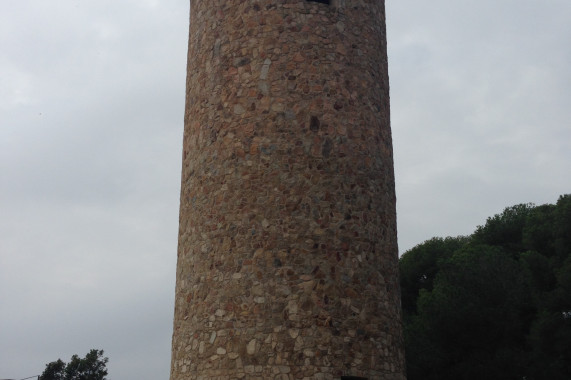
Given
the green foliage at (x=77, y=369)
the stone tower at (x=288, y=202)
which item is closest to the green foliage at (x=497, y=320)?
the stone tower at (x=288, y=202)

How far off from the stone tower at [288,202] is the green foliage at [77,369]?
100ft

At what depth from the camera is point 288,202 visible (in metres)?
8.52

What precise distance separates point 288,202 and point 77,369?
107 feet

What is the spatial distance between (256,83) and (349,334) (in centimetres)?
359

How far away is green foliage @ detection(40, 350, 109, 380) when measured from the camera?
36.9 metres

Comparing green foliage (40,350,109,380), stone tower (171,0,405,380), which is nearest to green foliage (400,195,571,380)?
stone tower (171,0,405,380)

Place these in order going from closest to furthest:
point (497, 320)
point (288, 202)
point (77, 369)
A: point (288, 202) → point (497, 320) → point (77, 369)

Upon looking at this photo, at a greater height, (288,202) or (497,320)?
(288,202)

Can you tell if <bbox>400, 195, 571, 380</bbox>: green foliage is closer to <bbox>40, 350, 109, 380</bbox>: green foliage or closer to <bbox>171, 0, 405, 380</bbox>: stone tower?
<bbox>171, 0, 405, 380</bbox>: stone tower

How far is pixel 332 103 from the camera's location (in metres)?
9.02

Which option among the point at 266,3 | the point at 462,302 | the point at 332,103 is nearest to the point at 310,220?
the point at 332,103

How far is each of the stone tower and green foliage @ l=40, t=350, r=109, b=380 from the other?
30606mm

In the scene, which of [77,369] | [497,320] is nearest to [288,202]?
[497,320]

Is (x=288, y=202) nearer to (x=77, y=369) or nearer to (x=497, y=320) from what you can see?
(x=497, y=320)
